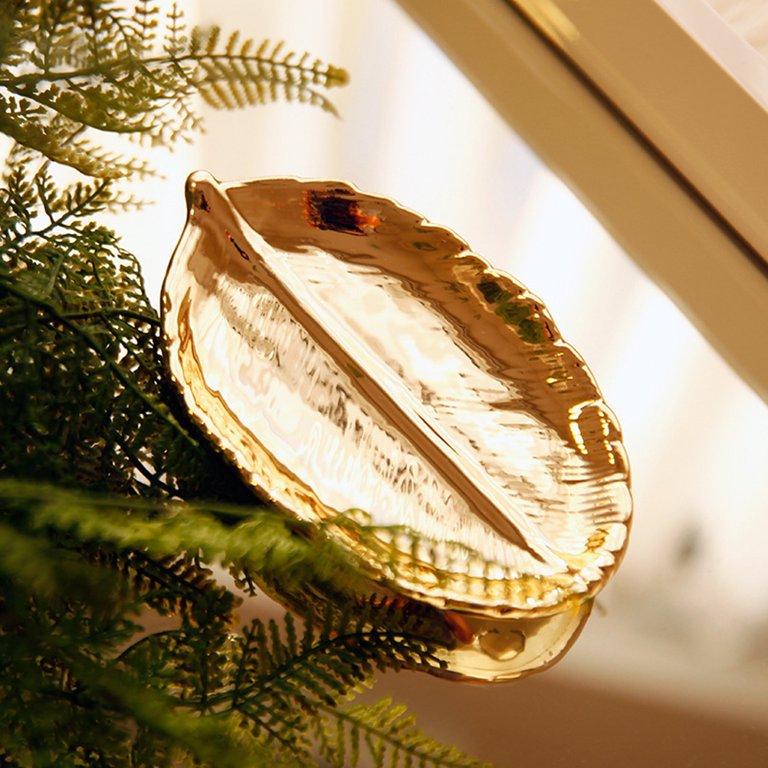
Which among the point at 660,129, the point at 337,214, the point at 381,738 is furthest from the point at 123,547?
the point at 660,129

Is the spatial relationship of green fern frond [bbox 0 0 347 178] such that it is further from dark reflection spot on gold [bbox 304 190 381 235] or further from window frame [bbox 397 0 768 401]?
window frame [bbox 397 0 768 401]

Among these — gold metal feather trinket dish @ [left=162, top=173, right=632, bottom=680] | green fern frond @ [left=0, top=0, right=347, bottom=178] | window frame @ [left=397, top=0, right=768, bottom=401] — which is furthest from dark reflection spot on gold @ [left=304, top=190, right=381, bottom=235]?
window frame @ [left=397, top=0, right=768, bottom=401]

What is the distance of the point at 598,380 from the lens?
1.95 feet

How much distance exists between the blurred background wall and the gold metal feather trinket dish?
0.04 meters

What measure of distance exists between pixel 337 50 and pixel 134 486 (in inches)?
18.0

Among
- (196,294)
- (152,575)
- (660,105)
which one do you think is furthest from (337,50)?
(152,575)

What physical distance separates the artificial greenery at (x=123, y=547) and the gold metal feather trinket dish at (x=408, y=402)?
0.02 meters

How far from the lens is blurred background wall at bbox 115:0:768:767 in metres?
0.46

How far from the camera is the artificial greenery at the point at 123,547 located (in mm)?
290

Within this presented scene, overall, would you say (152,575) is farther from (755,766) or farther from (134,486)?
(755,766)

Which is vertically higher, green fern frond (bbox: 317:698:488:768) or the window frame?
the window frame

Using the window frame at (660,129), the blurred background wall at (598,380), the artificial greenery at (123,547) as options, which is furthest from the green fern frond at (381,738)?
the window frame at (660,129)

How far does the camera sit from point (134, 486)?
1.42ft

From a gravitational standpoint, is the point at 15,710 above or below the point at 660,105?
below
